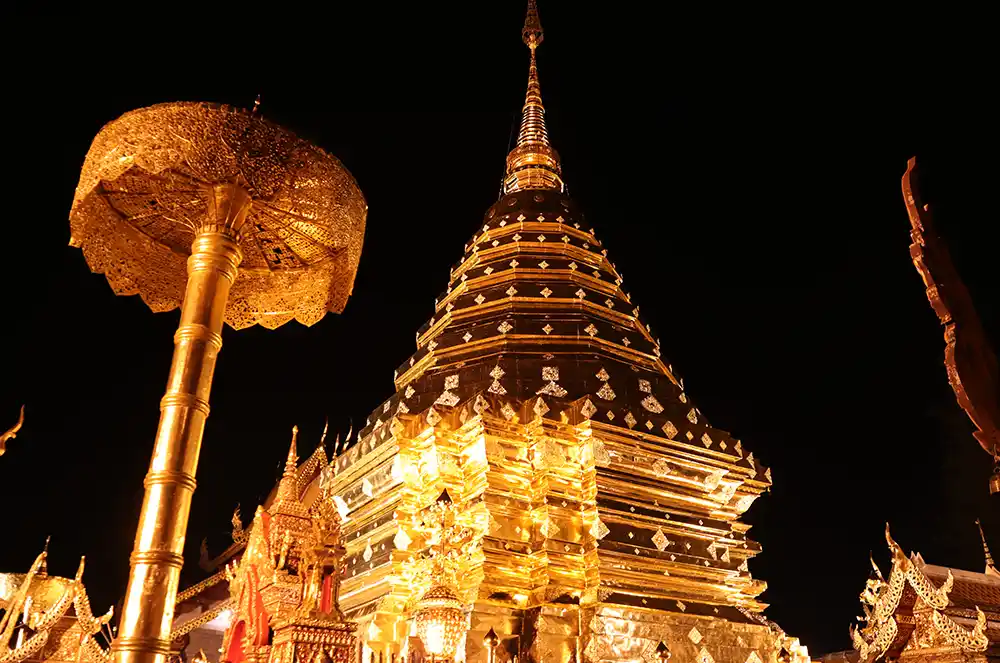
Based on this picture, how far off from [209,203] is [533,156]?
8.05 m

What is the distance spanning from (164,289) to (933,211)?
5.34m

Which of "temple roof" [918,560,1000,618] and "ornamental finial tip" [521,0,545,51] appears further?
"ornamental finial tip" [521,0,545,51]

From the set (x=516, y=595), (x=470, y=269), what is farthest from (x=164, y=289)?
(x=470, y=269)

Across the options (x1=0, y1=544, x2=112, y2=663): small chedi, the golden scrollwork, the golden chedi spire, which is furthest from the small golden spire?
the golden scrollwork

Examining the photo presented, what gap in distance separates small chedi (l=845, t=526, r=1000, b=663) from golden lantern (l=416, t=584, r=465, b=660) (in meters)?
5.73

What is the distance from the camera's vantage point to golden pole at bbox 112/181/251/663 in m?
3.80

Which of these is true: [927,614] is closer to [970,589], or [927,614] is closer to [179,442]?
[970,589]

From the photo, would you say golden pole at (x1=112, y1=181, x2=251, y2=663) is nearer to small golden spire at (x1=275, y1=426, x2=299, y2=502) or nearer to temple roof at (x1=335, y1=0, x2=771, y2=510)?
small golden spire at (x1=275, y1=426, x2=299, y2=502)

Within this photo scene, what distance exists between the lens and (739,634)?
24.8ft

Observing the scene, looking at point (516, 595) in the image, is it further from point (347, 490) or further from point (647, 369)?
point (647, 369)

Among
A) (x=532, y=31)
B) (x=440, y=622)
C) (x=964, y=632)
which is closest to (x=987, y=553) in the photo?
(x=964, y=632)

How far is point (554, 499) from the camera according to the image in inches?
302

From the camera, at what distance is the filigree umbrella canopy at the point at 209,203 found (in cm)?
488

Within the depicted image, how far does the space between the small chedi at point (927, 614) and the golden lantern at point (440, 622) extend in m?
5.73
